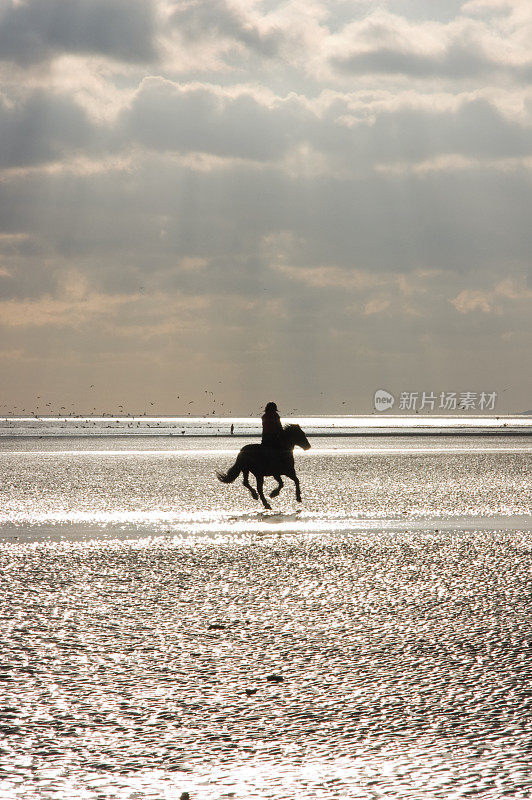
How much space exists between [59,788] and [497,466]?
29.4 m

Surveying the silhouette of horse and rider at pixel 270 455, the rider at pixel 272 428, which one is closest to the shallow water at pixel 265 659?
the silhouette of horse and rider at pixel 270 455

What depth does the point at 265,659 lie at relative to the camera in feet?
22.7

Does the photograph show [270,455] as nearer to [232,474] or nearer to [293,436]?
Result: [293,436]

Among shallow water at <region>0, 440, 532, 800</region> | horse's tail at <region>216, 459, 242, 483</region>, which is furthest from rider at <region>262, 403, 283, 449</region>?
shallow water at <region>0, 440, 532, 800</region>

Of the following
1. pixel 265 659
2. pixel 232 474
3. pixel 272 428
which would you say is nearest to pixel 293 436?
pixel 272 428

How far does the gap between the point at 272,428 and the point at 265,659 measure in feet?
40.0

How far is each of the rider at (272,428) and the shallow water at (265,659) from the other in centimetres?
315

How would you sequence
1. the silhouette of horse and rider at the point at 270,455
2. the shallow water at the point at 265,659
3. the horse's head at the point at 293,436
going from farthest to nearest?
the horse's head at the point at 293,436
the silhouette of horse and rider at the point at 270,455
the shallow water at the point at 265,659

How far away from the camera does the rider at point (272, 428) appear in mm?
18891

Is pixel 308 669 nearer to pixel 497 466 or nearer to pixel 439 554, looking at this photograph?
pixel 439 554

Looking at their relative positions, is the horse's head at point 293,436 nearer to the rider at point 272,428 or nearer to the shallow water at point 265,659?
the rider at point 272,428

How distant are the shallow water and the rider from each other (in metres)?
3.15

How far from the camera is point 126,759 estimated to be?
490 centimetres

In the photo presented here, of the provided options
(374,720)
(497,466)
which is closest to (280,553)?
(374,720)
